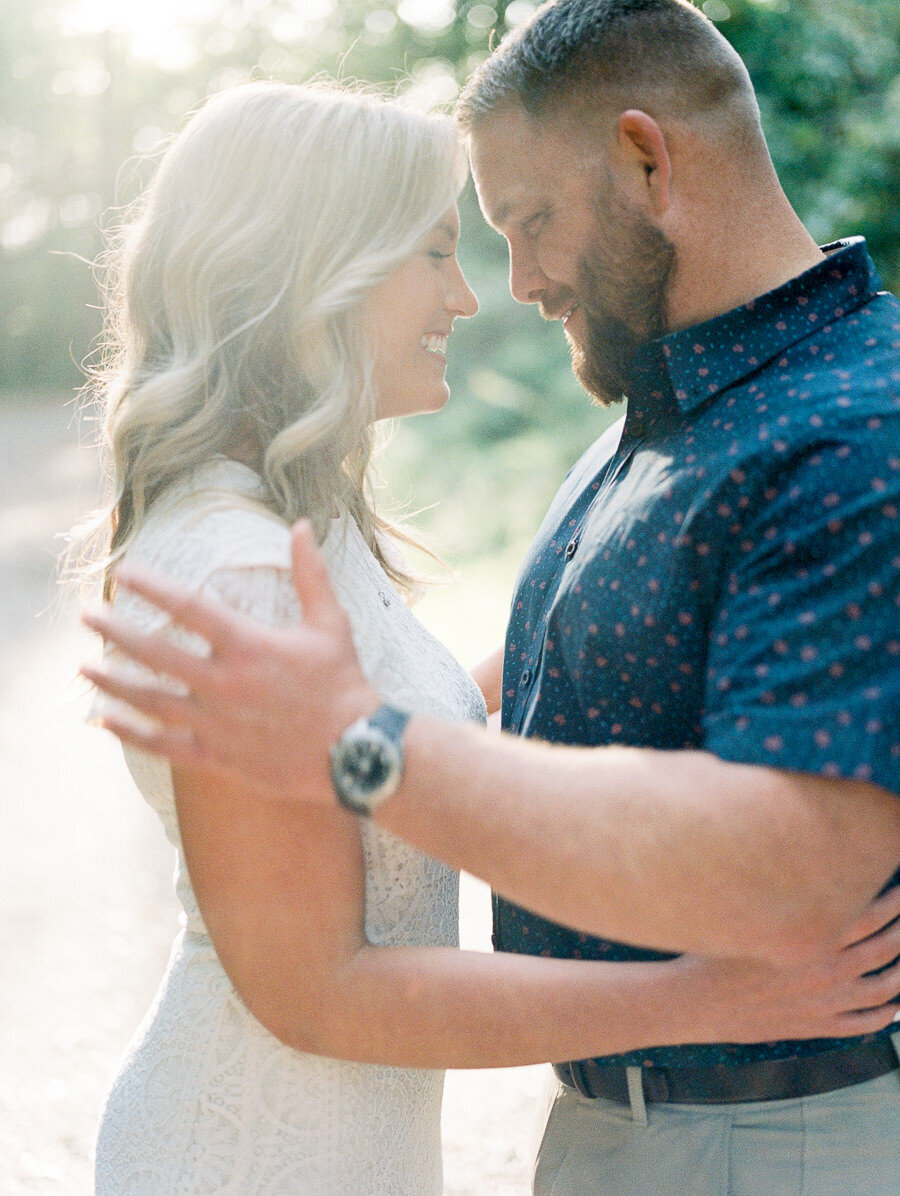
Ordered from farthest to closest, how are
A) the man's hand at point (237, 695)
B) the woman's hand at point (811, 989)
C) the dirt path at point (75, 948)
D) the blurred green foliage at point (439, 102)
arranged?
1. the blurred green foliage at point (439, 102)
2. the dirt path at point (75, 948)
3. the woman's hand at point (811, 989)
4. the man's hand at point (237, 695)

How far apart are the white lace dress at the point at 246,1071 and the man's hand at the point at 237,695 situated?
40 cm

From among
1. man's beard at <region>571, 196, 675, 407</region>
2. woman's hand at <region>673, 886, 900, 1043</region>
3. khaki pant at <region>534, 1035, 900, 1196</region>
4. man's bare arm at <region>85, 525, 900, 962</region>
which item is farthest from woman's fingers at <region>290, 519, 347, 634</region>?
khaki pant at <region>534, 1035, 900, 1196</region>

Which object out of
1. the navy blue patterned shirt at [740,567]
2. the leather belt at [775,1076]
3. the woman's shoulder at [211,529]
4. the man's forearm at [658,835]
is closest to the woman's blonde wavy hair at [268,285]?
the woman's shoulder at [211,529]

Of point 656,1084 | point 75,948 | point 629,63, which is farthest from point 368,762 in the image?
point 75,948

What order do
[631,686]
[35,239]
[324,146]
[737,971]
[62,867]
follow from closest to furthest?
[737,971]
[631,686]
[324,146]
[62,867]
[35,239]

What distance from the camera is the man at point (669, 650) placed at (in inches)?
44.7

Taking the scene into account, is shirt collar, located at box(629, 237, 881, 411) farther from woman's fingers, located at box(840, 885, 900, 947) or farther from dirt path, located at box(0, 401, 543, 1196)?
dirt path, located at box(0, 401, 543, 1196)

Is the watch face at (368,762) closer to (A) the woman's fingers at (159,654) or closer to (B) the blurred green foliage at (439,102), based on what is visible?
(A) the woman's fingers at (159,654)

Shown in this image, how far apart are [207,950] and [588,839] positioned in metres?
0.79

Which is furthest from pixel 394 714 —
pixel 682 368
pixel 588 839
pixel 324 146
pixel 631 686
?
pixel 324 146

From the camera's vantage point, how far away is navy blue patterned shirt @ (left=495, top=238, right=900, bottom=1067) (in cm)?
117

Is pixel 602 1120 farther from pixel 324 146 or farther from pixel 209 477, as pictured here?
pixel 324 146

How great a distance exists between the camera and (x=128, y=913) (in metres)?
4.41

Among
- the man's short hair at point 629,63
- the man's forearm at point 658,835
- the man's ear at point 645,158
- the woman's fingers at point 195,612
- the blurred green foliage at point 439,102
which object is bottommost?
the man's forearm at point 658,835
